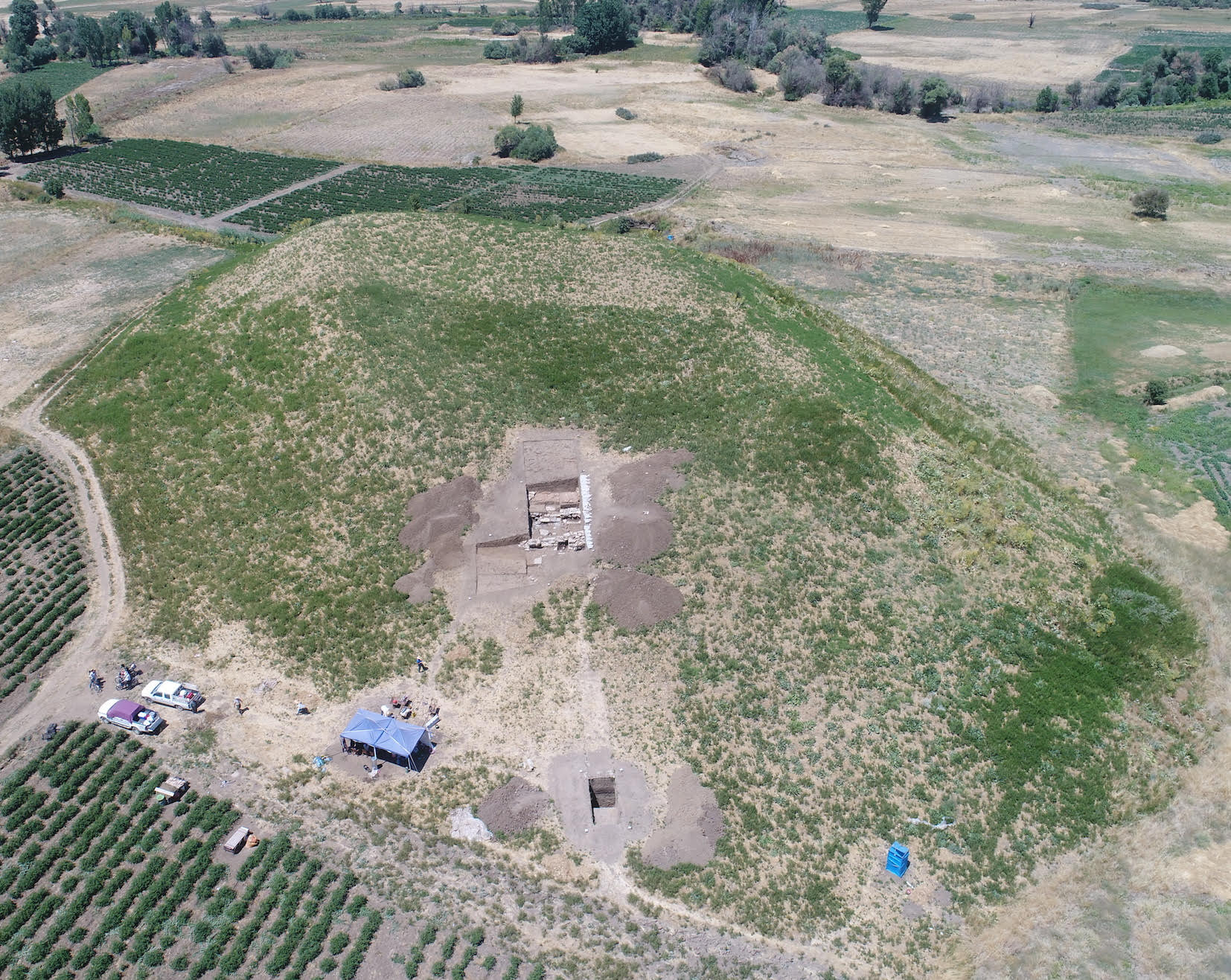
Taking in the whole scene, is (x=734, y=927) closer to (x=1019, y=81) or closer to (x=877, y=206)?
(x=877, y=206)

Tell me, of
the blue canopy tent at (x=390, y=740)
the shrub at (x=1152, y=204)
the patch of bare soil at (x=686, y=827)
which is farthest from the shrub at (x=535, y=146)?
the patch of bare soil at (x=686, y=827)

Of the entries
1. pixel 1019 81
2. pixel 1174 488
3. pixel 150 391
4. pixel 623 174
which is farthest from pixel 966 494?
pixel 1019 81

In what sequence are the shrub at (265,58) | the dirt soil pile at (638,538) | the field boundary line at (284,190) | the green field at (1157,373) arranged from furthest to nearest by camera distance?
the shrub at (265,58) < the field boundary line at (284,190) < the green field at (1157,373) < the dirt soil pile at (638,538)

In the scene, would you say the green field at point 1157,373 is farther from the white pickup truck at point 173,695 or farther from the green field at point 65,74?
the green field at point 65,74

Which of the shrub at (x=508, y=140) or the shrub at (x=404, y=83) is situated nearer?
the shrub at (x=508, y=140)

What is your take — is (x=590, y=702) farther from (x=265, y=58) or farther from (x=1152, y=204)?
(x=265, y=58)

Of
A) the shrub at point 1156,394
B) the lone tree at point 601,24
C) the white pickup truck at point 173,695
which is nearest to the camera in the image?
the white pickup truck at point 173,695
